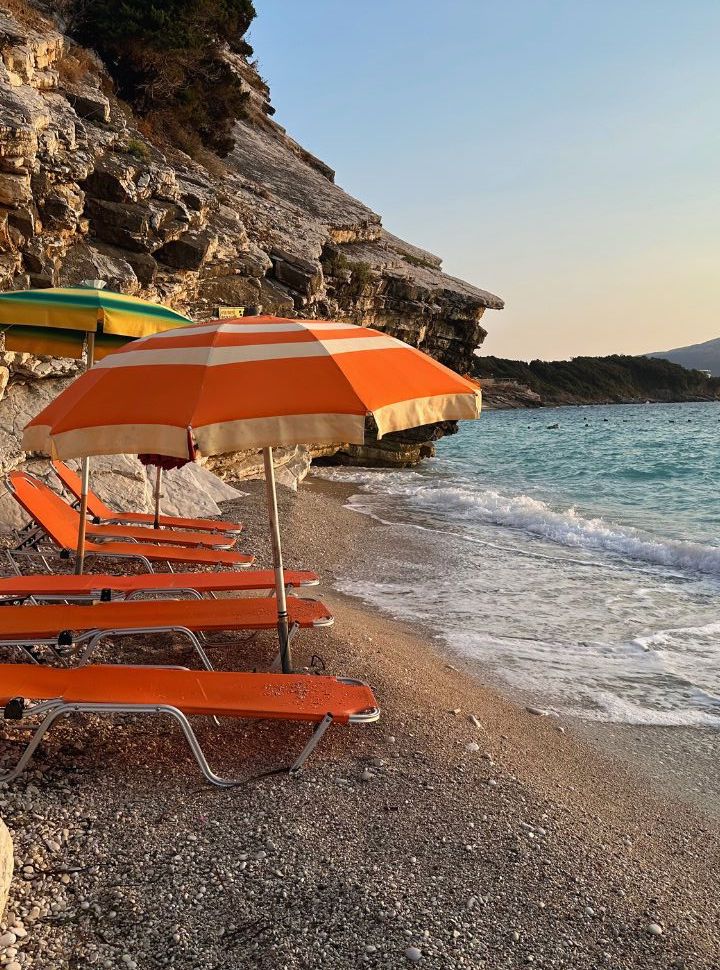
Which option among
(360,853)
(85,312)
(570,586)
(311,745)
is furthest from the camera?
(570,586)

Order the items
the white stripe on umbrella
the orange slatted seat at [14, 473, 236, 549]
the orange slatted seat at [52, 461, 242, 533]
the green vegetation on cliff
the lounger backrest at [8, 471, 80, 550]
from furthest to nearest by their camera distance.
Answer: the green vegetation on cliff
the orange slatted seat at [52, 461, 242, 533]
the orange slatted seat at [14, 473, 236, 549]
the lounger backrest at [8, 471, 80, 550]
the white stripe on umbrella

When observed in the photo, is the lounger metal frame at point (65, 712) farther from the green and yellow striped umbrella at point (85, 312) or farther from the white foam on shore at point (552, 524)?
the white foam on shore at point (552, 524)

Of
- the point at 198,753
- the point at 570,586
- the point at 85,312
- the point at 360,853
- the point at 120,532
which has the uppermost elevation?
the point at 85,312

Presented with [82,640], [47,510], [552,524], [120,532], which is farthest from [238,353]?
[552,524]

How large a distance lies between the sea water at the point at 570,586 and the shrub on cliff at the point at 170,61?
488 inches

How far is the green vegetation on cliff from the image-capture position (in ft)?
382

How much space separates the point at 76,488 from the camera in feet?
31.6

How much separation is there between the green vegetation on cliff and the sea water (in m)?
94.8

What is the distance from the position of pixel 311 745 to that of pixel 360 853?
27.7 inches

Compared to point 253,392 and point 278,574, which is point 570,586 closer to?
point 278,574

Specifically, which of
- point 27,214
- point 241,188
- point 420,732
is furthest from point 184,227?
point 420,732

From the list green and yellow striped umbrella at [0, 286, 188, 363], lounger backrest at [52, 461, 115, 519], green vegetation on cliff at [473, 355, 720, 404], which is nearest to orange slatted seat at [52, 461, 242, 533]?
lounger backrest at [52, 461, 115, 519]

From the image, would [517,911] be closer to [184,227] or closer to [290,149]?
[184,227]

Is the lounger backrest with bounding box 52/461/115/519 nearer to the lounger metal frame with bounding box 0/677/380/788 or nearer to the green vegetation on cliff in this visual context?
the lounger metal frame with bounding box 0/677/380/788
